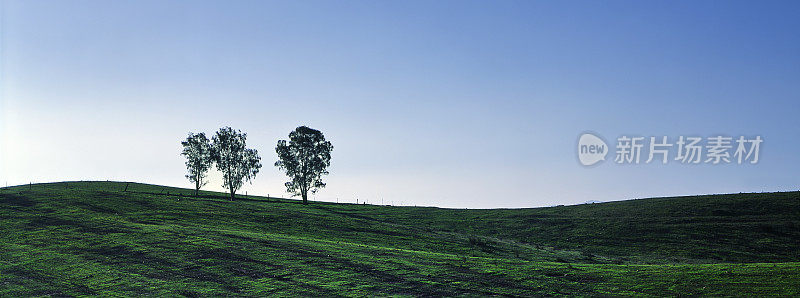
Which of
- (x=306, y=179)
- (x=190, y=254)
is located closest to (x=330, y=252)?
(x=190, y=254)

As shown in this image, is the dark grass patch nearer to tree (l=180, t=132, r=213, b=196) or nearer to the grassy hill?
the grassy hill

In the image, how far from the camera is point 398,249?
194 feet

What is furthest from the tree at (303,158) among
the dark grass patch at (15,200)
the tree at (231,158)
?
the dark grass patch at (15,200)

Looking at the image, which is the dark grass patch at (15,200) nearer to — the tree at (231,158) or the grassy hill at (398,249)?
the grassy hill at (398,249)

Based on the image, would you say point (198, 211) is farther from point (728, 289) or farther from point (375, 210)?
point (728, 289)

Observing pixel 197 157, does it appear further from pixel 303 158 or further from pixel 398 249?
pixel 398 249

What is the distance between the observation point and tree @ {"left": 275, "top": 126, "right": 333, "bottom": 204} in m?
138

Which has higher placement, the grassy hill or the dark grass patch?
the dark grass patch

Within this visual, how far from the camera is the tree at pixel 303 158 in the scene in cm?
13812

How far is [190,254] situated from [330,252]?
12018mm

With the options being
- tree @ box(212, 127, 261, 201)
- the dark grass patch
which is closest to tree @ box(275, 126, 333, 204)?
tree @ box(212, 127, 261, 201)

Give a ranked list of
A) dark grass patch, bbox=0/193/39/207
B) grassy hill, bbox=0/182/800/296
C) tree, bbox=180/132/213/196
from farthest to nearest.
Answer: tree, bbox=180/132/213/196, dark grass patch, bbox=0/193/39/207, grassy hill, bbox=0/182/800/296

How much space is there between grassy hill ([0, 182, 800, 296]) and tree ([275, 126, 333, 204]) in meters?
32.1

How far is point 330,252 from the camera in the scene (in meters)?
A: 52.2
